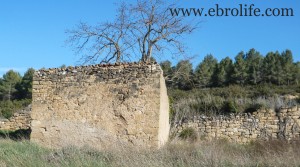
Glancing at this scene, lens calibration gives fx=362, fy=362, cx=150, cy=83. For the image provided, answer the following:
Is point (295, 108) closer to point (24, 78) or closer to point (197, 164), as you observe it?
point (197, 164)

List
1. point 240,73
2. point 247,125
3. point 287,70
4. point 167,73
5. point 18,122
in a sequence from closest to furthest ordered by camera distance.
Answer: point 247,125 → point 18,122 → point 167,73 → point 287,70 → point 240,73

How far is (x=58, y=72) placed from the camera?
10555mm

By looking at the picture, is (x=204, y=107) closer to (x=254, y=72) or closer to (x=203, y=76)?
(x=203, y=76)

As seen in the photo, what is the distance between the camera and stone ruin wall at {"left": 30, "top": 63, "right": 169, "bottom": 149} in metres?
9.59

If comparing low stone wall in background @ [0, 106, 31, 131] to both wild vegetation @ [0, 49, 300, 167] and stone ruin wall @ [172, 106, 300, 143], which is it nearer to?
wild vegetation @ [0, 49, 300, 167]

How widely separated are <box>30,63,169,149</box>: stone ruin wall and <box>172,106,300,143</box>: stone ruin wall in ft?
20.0

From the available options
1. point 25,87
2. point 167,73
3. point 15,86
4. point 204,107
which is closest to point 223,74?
point 167,73

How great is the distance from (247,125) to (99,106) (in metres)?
8.45

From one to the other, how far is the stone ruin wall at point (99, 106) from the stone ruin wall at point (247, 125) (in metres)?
6.09

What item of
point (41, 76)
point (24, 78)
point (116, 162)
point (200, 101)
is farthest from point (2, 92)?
point (116, 162)

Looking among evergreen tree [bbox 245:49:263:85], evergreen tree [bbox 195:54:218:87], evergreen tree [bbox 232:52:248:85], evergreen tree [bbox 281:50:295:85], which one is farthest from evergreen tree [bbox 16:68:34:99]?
evergreen tree [bbox 281:50:295:85]

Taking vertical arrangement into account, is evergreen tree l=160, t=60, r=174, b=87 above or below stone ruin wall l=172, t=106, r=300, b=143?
above

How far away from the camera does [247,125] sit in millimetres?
16016

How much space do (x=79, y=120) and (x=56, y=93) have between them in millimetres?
1121
